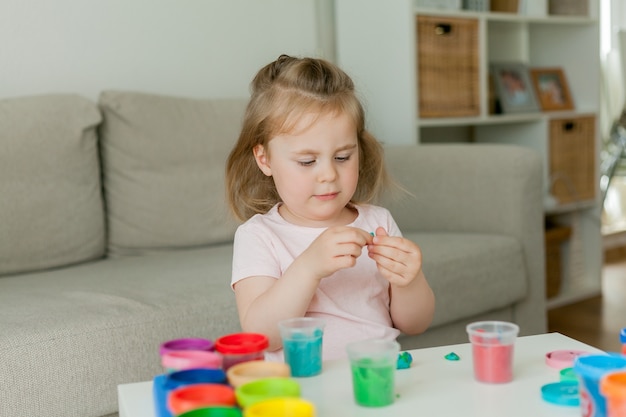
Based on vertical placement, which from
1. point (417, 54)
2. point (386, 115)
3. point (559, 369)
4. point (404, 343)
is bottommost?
point (404, 343)

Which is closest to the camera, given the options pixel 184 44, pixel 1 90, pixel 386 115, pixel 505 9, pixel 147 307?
pixel 147 307

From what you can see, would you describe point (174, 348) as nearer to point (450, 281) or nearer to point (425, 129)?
point (450, 281)

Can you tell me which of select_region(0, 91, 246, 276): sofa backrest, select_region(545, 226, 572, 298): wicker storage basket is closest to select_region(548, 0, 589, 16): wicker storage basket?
select_region(545, 226, 572, 298): wicker storage basket

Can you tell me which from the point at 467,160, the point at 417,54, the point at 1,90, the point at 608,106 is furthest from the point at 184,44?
the point at 608,106

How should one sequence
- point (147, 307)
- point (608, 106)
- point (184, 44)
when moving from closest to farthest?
1. point (147, 307)
2. point (184, 44)
3. point (608, 106)

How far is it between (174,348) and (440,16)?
208cm

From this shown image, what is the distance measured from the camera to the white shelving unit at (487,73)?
2.68 metres

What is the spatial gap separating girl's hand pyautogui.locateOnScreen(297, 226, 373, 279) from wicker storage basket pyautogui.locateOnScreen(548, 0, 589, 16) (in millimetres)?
2510

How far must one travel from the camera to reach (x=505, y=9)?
3059 mm

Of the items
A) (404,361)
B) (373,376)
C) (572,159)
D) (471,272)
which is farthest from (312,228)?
(572,159)

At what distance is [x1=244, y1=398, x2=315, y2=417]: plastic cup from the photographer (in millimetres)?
695

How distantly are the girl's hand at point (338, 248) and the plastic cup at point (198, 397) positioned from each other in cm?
33

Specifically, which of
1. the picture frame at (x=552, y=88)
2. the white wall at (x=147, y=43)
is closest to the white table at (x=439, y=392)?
the white wall at (x=147, y=43)

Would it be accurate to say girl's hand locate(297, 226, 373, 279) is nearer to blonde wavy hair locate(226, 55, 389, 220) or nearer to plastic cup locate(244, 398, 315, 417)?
blonde wavy hair locate(226, 55, 389, 220)
